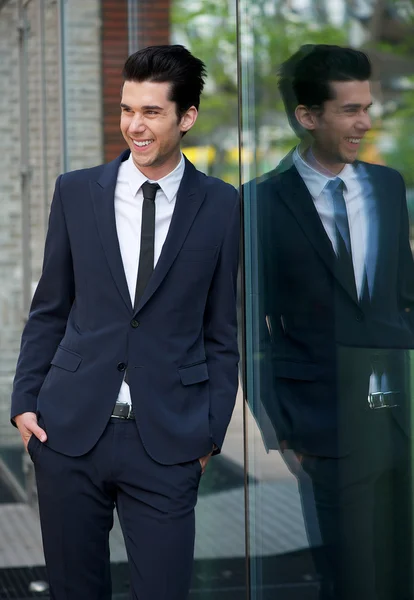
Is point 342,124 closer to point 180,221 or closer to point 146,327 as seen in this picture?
point 180,221

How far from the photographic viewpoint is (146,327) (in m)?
3.22

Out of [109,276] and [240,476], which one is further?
Answer: [240,476]

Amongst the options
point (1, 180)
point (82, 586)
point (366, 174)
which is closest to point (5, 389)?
point (1, 180)

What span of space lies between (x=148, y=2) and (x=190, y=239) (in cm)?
229

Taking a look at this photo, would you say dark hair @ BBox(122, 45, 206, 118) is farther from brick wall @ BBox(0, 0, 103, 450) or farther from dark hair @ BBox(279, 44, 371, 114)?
brick wall @ BBox(0, 0, 103, 450)

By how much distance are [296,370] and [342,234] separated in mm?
428

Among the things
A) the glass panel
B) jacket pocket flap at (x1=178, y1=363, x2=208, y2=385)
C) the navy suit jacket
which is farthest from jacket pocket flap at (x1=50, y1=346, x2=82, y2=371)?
the glass panel

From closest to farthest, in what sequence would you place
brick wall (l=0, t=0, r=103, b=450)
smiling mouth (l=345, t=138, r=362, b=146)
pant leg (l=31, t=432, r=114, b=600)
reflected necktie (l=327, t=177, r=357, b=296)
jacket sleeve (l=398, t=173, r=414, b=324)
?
jacket sleeve (l=398, t=173, r=414, b=324) → smiling mouth (l=345, t=138, r=362, b=146) → reflected necktie (l=327, t=177, r=357, b=296) → pant leg (l=31, t=432, r=114, b=600) → brick wall (l=0, t=0, r=103, b=450)

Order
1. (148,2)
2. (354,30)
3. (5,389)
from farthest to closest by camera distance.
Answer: (5,389) → (148,2) → (354,30)

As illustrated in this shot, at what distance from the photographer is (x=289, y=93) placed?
3299 mm

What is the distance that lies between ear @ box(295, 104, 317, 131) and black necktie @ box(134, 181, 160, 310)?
42cm

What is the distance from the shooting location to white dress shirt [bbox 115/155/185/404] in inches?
129

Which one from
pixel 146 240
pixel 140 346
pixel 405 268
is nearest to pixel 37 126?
pixel 146 240

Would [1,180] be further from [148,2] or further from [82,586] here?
[82,586]
